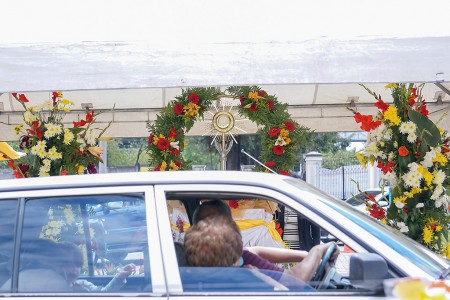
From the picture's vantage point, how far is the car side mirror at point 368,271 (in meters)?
2.70

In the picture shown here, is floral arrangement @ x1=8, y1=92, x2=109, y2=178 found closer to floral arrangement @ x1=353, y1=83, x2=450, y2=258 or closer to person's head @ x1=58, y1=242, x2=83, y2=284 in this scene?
floral arrangement @ x1=353, y1=83, x2=450, y2=258

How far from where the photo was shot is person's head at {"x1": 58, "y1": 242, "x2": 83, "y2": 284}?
302 centimetres

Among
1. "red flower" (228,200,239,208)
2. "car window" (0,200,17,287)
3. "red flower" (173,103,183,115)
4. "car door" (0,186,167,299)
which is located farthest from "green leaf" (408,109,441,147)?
"car window" (0,200,17,287)

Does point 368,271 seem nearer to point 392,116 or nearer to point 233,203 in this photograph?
point 233,203

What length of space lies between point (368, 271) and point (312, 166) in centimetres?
2064

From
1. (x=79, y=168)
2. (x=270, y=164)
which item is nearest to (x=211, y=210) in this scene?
(x=79, y=168)

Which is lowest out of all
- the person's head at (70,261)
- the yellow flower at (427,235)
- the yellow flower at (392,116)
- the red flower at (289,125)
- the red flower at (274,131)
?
the yellow flower at (427,235)

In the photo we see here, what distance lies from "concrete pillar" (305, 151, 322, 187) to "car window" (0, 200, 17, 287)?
1969 cm

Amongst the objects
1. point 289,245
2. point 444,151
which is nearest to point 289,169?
point 289,245

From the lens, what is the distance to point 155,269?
2.84m

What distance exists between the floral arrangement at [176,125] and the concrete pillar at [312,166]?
14452 millimetres

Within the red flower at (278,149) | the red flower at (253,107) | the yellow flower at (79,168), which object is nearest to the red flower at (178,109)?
the red flower at (253,107)

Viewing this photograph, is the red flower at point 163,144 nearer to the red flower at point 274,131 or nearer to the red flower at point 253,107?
the red flower at point 253,107

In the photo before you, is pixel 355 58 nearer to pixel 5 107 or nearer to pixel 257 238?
pixel 257 238
